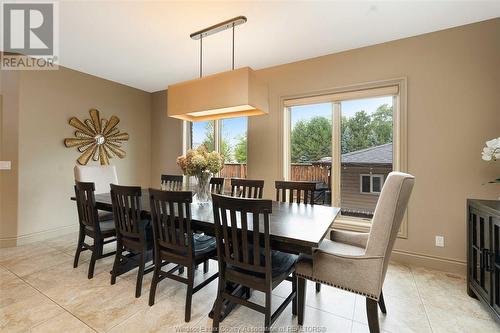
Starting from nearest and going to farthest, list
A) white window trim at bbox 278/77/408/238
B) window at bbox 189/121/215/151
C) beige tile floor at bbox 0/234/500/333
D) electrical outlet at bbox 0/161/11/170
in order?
beige tile floor at bbox 0/234/500/333 → white window trim at bbox 278/77/408/238 → electrical outlet at bbox 0/161/11/170 → window at bbox 189/121/215/151

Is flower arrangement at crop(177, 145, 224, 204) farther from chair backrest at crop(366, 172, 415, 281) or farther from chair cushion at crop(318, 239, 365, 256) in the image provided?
chair backrest at crop(366, 172, 415, 281)

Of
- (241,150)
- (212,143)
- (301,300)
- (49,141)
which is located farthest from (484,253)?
(49,141)

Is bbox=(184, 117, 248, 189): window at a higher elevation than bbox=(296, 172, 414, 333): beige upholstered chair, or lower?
higher

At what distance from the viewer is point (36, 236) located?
3547 mm

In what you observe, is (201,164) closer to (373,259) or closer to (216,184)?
(216,184)

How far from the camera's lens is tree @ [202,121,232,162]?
14.3 feet

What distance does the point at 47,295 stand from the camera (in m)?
2.18

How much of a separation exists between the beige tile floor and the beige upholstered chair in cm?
43

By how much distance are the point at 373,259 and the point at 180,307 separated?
156 cm

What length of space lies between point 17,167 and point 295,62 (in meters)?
4.15

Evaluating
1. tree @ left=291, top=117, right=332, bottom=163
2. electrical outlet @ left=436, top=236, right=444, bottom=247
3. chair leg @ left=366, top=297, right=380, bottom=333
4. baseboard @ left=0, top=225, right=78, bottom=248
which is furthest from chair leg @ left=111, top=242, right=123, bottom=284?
electrical outlet @ left=436, top=236, right=444, bottom=247

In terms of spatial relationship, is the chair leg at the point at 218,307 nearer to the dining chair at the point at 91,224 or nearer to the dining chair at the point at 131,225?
the dining chair at the point at 131,225

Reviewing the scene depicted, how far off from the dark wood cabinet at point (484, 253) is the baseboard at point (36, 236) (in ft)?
17.0
